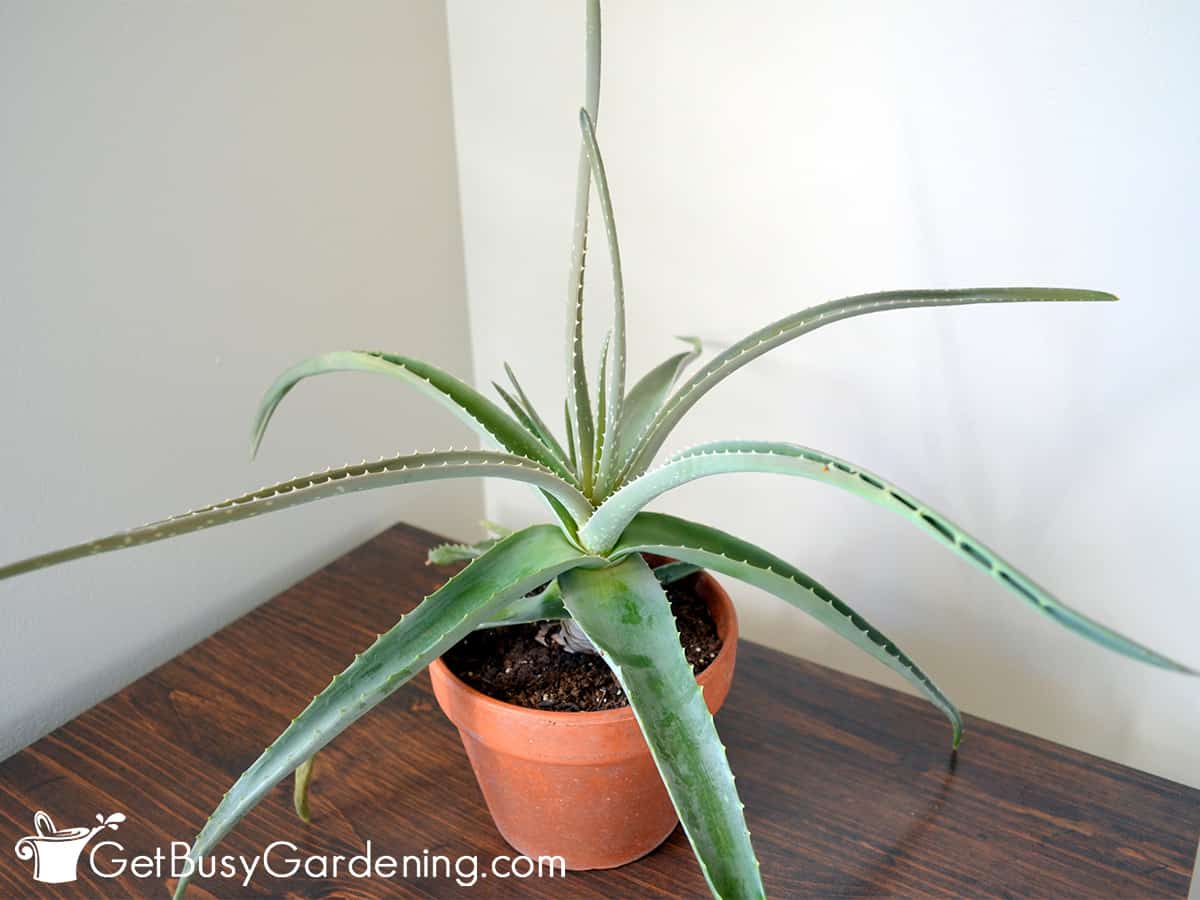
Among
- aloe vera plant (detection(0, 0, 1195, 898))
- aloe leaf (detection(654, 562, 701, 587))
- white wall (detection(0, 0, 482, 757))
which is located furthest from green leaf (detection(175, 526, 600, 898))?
white wall (detection(0, 0, 482, 757))

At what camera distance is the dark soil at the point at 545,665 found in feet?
2.05

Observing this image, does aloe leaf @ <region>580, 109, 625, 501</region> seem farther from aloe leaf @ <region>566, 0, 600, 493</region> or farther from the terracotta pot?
the terracotta pot

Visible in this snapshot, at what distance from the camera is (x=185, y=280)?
80cm

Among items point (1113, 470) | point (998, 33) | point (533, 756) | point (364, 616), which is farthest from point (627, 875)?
point (998, 33)

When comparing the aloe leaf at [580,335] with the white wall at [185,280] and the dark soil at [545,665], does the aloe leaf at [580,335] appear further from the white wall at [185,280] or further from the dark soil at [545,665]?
the white wall at [185,280]

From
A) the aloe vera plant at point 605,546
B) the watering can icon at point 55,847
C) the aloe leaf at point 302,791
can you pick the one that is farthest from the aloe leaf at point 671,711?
the watering can icon at point 55,847

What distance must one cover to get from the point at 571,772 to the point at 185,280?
50 centimetres

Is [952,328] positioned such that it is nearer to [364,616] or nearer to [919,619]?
[919,619]

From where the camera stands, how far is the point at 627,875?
667mm

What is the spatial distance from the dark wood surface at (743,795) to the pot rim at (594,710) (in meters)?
0.14

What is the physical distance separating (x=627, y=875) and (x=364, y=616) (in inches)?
14.6

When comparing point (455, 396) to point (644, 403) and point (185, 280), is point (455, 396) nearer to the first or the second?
point (644, 403)

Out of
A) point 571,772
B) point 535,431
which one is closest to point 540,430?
point 535,431

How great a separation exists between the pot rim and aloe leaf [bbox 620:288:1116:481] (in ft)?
0.42
